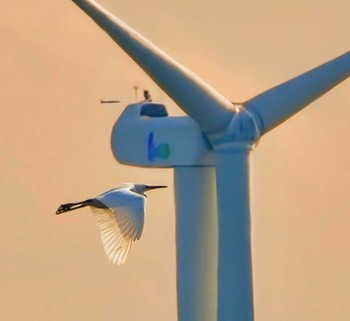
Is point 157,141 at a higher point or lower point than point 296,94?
lower

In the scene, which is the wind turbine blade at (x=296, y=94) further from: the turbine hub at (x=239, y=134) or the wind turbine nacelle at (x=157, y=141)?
the wind turbine nacelle at (x=157, y=141)

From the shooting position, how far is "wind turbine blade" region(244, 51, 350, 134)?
207 feet

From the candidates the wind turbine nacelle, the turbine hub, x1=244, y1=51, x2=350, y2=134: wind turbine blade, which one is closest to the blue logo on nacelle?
the wind turbine nacelle

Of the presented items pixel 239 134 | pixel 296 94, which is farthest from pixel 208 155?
pixel 296 94

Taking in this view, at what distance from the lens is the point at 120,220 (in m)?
64.8

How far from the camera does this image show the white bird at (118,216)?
64312 millimetres

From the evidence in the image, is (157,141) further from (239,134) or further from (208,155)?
(239,134)

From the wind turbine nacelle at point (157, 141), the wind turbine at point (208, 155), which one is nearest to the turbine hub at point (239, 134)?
the wind turbine at point (208, 155)

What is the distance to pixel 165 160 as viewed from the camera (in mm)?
63625

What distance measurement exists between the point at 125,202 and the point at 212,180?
2453 millimetres

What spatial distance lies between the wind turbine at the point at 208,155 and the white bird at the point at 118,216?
126 cm

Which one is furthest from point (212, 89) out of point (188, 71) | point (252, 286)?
point (252, 286)

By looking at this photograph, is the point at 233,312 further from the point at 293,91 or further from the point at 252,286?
the point at 293,91

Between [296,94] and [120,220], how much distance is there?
513 centimetres
